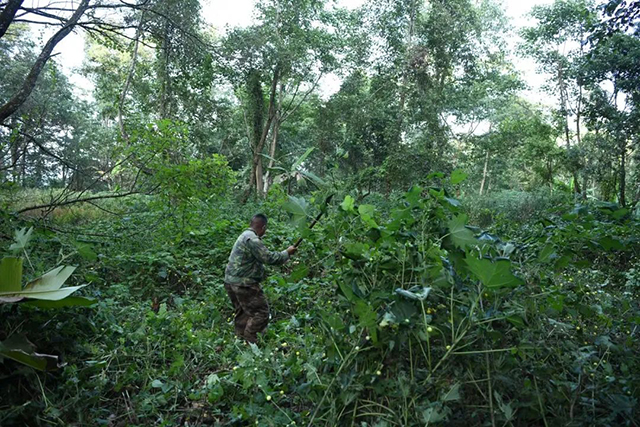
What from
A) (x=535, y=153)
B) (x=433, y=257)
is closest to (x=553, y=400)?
(x=433, y=257)

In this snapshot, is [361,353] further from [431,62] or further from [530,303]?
[431,62]

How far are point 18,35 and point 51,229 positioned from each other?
2382 cm

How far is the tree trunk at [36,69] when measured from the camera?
514 cm

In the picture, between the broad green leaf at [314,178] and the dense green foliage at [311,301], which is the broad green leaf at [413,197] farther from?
the broad green leaf at [314,178]

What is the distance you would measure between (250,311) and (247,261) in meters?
0.56

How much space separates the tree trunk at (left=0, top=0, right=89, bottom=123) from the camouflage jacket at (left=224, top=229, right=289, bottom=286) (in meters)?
3.19

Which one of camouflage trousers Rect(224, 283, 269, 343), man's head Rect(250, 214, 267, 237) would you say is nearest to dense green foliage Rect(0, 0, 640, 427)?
camouflage trousers Rect(224, 283, 269, 343)

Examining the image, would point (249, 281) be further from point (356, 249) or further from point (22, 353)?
point (356, 249)

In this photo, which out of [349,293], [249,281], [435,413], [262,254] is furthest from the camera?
[249,281]

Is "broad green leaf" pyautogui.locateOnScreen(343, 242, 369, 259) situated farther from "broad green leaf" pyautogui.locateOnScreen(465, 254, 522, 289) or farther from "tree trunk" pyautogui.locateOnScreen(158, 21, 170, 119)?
"tree trunk" pyautogui.locateOnScreen(158, 21, 170, 119)

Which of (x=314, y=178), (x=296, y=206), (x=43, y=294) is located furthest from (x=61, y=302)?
(x=314, y=178)

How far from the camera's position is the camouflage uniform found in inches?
186

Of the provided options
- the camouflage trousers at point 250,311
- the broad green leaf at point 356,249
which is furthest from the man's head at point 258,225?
the broad green leaf at point 356,249

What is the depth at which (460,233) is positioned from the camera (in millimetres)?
2076
